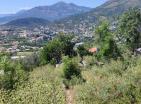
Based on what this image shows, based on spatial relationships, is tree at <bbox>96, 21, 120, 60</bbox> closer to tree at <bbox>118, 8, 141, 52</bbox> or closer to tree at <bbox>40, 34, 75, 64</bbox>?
tree at <bbox>118, 8, 141, 52</bbox>

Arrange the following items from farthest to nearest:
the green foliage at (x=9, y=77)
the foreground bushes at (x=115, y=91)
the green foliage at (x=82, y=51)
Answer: the green foliage at (x=82, y=51)
the green foliage at (x=9, y=77)
the foreground bushes at (x=115, y=91)

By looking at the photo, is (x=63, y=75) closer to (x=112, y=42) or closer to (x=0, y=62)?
(x=0, y=62)

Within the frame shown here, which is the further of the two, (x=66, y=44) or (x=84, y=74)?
(x=66, y=44)

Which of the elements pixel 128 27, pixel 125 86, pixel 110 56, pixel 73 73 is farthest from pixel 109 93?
pixel 128 27

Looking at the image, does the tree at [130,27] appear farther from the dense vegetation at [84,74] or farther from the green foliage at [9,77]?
the green foliage at [9,77]

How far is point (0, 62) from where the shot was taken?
39.9 m

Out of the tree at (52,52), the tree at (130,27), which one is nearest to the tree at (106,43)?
the tree at (130,27)

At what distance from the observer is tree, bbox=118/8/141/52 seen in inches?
2297

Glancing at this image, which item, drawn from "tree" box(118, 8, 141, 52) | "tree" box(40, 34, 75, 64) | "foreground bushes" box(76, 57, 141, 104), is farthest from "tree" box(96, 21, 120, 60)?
"foreground bushes" box(76, 57, 141, 104)

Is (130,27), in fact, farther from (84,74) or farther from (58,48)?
(84,74)

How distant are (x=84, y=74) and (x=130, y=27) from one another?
18711 mm

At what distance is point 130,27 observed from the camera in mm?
58344

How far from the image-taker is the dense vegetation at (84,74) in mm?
19141

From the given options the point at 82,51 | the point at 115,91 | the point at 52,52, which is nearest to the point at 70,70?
the point at 115,91
